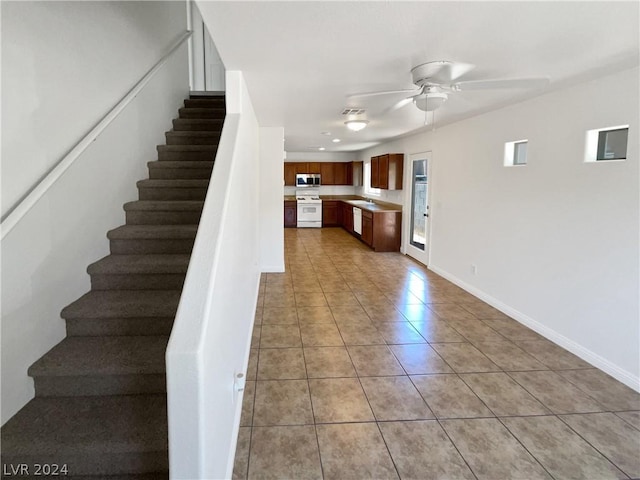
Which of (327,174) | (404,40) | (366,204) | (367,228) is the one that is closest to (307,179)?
(327,174)

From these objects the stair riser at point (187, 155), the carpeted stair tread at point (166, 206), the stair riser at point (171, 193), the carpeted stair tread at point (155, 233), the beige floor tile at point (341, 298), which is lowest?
the beige floor tile at point (341, 298)

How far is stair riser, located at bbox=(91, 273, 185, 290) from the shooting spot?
2.56m

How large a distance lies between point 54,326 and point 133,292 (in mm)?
481

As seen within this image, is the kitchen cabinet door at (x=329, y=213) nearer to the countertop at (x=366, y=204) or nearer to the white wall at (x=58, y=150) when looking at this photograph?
the countertop at (x=366, y=204)

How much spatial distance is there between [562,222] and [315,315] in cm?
252

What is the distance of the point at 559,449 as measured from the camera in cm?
208

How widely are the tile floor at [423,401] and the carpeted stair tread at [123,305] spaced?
843mm

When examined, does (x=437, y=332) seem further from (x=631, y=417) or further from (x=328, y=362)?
(x=631, y=417)

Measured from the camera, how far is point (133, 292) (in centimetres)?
253

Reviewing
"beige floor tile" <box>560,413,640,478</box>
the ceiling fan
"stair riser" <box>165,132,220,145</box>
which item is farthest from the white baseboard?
"stair riser" <box>165,132,220,145</box>

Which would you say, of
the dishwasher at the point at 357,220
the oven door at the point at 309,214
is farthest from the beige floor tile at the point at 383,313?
the oven door at the point at 309,214

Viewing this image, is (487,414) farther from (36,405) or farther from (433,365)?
(36,405)

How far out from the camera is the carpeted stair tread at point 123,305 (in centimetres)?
224

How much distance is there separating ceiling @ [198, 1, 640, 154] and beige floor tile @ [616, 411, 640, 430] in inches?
90.0
